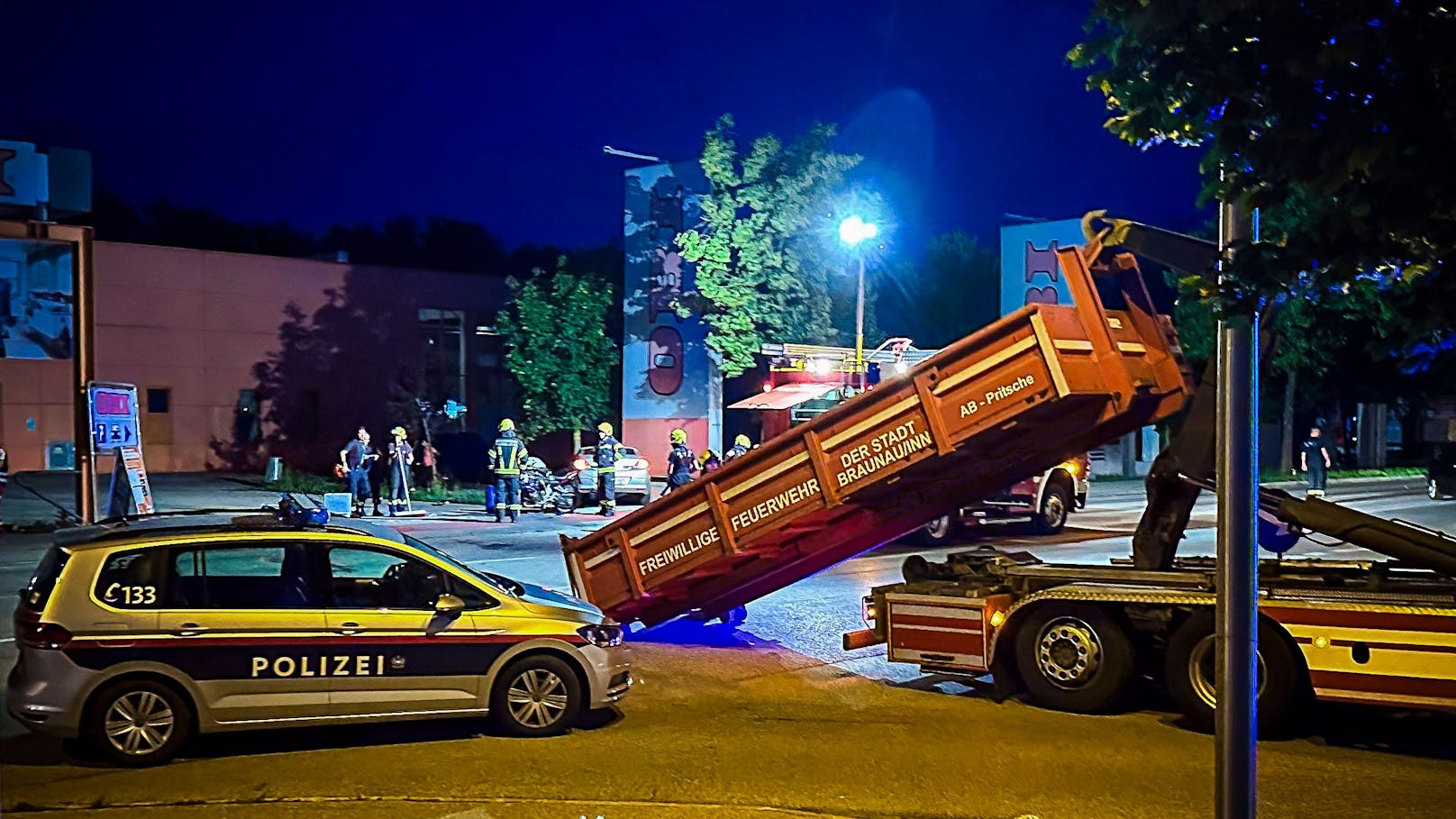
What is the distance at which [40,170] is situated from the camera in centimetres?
1986

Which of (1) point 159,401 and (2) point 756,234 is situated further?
(1) point 159,401

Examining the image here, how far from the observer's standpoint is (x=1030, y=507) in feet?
71.6

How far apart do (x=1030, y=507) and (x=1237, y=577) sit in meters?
17.0

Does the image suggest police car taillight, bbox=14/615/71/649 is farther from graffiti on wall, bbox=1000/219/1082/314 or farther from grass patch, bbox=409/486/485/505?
graffiti on wall, bbox=1000/219/1082/314

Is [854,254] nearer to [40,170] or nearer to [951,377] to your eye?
[40,170]

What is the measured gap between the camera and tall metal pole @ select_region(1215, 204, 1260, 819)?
512cm

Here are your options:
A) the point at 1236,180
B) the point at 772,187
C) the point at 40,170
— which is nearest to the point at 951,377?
the point at 1236,180

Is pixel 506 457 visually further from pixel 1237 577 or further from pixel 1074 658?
pixel 1237 577

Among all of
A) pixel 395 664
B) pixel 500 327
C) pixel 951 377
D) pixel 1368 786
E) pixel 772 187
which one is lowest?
pixel 1368 786

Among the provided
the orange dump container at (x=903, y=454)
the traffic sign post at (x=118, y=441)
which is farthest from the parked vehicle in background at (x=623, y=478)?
the orange dump container at (x=903, y=454)

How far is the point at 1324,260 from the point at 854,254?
105 ft

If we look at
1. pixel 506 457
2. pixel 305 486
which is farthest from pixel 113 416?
pixel 305 486

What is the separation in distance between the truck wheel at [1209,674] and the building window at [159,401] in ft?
117

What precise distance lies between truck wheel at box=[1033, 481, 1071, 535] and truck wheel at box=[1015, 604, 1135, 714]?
13.6m
